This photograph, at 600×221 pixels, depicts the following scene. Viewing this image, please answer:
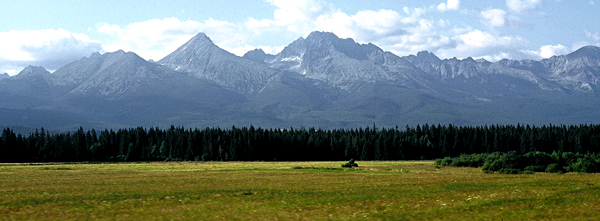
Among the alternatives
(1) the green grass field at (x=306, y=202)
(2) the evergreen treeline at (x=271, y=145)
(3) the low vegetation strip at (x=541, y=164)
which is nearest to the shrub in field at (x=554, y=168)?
(3) the low vegetation strip at (x=541, y=164)

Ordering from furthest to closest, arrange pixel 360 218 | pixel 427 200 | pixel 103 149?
pixel 103 149
pixel 427 200
pixel 360 218

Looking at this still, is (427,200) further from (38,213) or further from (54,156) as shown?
(54,156)

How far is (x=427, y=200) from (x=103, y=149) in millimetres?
146617

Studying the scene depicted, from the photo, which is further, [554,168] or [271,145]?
[271,145]

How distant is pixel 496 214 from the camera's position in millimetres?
30391

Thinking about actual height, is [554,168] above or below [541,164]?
below

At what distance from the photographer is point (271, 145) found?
535 ft

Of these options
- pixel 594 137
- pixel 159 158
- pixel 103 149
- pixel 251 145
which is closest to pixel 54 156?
pixel 103 149

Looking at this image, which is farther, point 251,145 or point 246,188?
point 251,145

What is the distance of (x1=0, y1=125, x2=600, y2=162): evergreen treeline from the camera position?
15612 cm

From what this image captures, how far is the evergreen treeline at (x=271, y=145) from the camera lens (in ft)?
512

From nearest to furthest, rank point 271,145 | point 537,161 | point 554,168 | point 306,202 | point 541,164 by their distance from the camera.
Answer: point 306,202 → point 554,168 → point 541,164 → point 537,161 → point 271,145

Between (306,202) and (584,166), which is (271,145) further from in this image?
(306,202)

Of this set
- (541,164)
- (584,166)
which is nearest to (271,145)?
(541,164)
